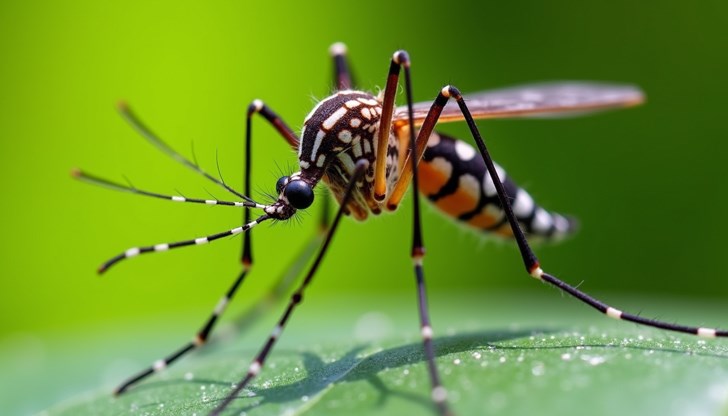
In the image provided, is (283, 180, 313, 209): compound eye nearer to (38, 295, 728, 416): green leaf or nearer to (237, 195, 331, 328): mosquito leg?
(38, 295, 728, 416): green leaf

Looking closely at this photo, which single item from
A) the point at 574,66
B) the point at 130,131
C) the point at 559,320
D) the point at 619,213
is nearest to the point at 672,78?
the point at 574,66

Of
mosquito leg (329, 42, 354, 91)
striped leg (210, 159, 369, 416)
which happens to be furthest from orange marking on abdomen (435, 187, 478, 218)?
mosquito leg (329, 42, 354, 91)

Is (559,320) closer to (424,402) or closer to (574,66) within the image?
(574,66)

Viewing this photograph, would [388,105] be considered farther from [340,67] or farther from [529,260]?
[340,67]

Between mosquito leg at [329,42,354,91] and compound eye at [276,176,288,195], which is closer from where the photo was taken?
compound eye at [276,176,288,195]

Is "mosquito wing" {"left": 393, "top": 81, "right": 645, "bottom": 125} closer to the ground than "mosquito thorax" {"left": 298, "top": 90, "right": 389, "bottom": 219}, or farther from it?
farther from it

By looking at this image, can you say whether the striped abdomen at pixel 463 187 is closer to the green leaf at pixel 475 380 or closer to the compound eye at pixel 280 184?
the green leaf at pixel 475 380

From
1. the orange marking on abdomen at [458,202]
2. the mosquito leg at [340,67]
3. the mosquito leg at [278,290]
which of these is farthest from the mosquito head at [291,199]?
the mosquito leg at [278,290]
